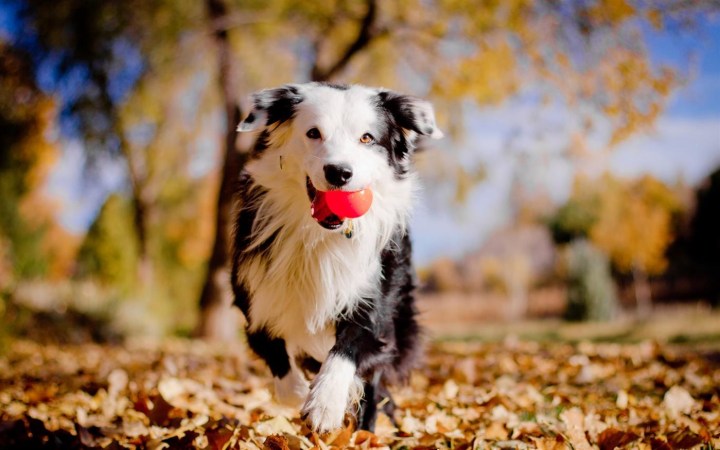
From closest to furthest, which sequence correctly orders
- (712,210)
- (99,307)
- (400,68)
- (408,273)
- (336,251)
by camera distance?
(336,251) < (408,273) < (99,307) < (400,68) < (712,210)

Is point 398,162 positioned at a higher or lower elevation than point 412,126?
lower

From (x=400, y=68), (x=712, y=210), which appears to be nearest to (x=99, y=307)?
(x=400, y=68)

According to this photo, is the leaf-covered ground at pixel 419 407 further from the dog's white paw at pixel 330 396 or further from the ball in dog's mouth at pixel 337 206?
the ball in dog's mouth at pixel 337 206

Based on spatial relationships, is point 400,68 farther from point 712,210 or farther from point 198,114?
point 712,210

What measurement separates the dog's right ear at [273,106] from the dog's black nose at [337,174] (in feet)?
1.55

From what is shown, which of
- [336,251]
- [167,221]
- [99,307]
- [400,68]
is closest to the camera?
[336,251]

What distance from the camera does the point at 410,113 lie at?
9.05 feet

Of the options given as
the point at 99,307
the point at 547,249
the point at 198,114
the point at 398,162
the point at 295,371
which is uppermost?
the point at 198,114

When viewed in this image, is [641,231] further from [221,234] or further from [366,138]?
[366,138]

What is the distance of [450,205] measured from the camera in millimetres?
13641

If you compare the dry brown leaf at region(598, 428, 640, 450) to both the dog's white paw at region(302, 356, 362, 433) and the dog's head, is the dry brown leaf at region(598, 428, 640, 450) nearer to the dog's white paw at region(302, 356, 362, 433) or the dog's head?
the dog's white paw at region(302, 356, 362, 433)

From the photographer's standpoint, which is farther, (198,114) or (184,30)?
(198,114)

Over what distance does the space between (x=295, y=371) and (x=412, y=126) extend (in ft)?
4.25

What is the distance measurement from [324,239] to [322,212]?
250 millimetres
